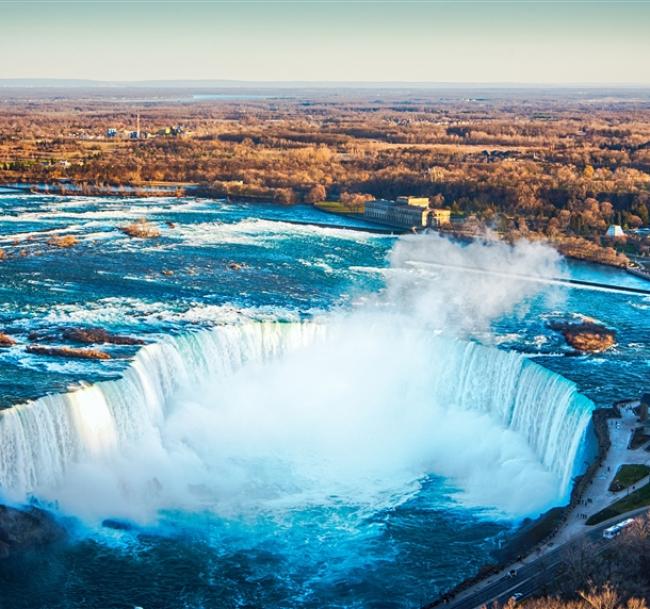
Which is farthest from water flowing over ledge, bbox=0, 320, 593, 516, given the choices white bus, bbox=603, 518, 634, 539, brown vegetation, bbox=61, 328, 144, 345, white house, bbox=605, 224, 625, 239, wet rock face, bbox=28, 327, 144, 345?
white house, bbox=605, 224, 625, 239

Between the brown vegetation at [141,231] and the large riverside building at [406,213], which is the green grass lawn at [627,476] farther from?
the large riverside building at [406,213]

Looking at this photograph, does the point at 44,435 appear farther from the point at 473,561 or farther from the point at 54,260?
the point at 54,260

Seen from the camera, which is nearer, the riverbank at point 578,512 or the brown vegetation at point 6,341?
the riverbank at point 578,512

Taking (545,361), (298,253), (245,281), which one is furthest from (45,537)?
(298,253)

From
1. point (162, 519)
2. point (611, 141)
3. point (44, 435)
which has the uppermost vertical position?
point (611, 141)

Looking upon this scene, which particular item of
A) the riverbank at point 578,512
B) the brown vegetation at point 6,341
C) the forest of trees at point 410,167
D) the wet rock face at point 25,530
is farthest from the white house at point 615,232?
the wet rock face at point 25,530

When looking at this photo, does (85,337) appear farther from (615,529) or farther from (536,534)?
(615,529)
